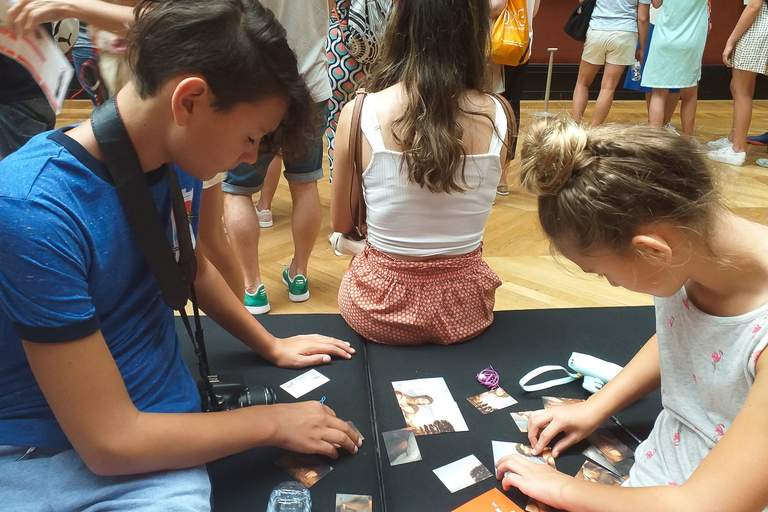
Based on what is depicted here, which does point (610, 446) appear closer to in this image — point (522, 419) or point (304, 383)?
point (522, 419)

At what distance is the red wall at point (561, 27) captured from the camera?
653cm

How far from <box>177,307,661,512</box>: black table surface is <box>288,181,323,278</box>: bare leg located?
28.7 inches

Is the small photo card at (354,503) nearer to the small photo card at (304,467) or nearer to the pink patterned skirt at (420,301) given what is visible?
the small photo card at (304,467)

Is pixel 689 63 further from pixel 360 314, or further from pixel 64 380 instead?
pixel 64 380

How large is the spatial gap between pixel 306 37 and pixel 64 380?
1675mm

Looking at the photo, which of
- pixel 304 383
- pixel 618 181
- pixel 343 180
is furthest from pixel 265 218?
pixel 618 181

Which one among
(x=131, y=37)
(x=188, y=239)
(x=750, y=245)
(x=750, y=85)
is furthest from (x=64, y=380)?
(x=750, y=85)

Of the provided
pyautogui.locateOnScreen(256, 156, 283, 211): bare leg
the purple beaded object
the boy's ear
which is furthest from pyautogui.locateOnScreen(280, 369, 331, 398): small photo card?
pyautogui.locateOnScreen(256, 156, 283, 211): bare leg

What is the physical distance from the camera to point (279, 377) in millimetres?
1459

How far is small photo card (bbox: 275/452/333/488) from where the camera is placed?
45.8 inches

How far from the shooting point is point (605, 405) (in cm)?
125

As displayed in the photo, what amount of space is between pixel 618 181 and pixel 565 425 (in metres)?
0.58

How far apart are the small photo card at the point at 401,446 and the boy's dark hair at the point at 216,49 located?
0.75 metres

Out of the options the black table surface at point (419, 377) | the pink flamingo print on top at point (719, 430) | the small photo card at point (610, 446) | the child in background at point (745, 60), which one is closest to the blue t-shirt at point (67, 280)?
the black table surface at point (419, 377)
